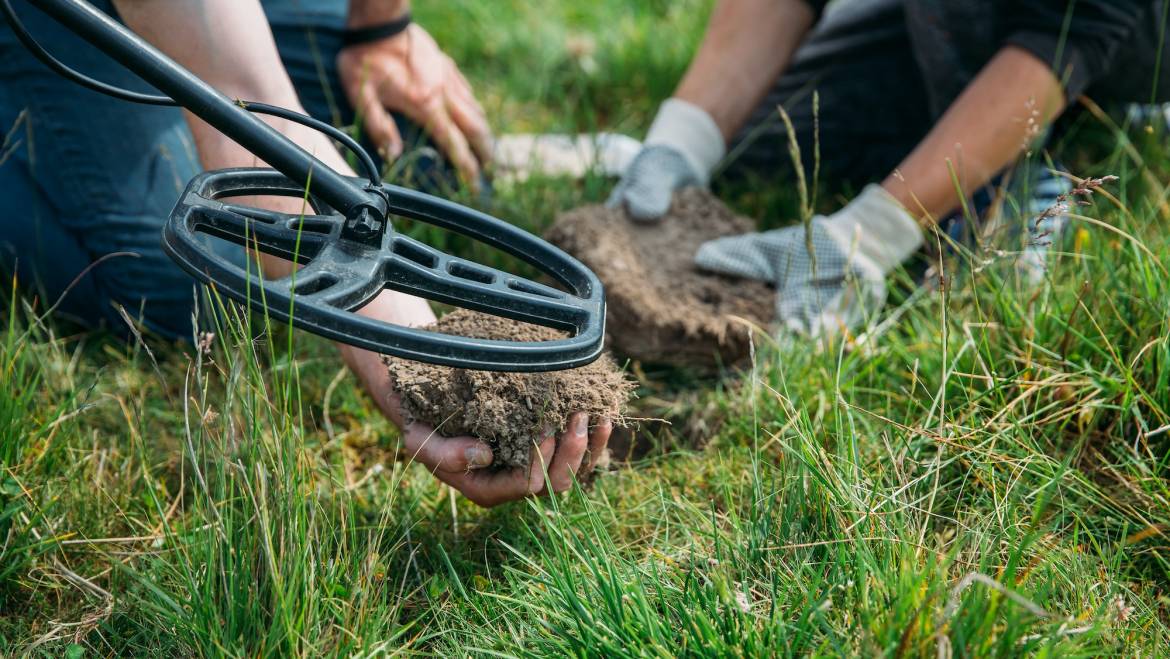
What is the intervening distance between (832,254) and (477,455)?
1.04m

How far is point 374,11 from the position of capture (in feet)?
7.45

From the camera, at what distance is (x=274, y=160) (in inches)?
45.2

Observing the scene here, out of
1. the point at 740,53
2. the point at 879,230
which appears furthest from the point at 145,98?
the point at 740,53

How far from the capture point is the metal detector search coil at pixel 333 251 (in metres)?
1.05

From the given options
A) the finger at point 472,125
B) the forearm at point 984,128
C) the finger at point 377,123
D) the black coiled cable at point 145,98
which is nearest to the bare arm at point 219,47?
the black coiled cable at point 145,98

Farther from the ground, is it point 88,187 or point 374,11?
point 374,11

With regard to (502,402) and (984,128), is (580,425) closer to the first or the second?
(502,402)

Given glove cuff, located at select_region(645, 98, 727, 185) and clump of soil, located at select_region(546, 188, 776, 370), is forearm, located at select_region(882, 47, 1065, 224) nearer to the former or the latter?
clump of soil, located at select_region(546, 188, 776, 370)

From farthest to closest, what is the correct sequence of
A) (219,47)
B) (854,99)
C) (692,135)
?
(854,99) → (692,135) → (219,47)

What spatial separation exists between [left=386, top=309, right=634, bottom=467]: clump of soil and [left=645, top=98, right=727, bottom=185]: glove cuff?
1136 mm

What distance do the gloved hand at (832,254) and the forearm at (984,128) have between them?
63 mm

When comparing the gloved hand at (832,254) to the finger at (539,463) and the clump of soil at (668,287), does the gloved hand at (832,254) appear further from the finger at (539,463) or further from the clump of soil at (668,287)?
the finger at (539,463)

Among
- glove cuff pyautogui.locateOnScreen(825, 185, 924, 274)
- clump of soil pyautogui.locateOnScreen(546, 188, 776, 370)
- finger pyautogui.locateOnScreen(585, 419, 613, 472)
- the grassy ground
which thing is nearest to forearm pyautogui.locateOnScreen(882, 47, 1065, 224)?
glove cuff pyautogui.locateOnScreen(825, 185, 924, 274)

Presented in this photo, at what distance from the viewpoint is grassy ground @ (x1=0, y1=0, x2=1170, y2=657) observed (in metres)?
1.08
